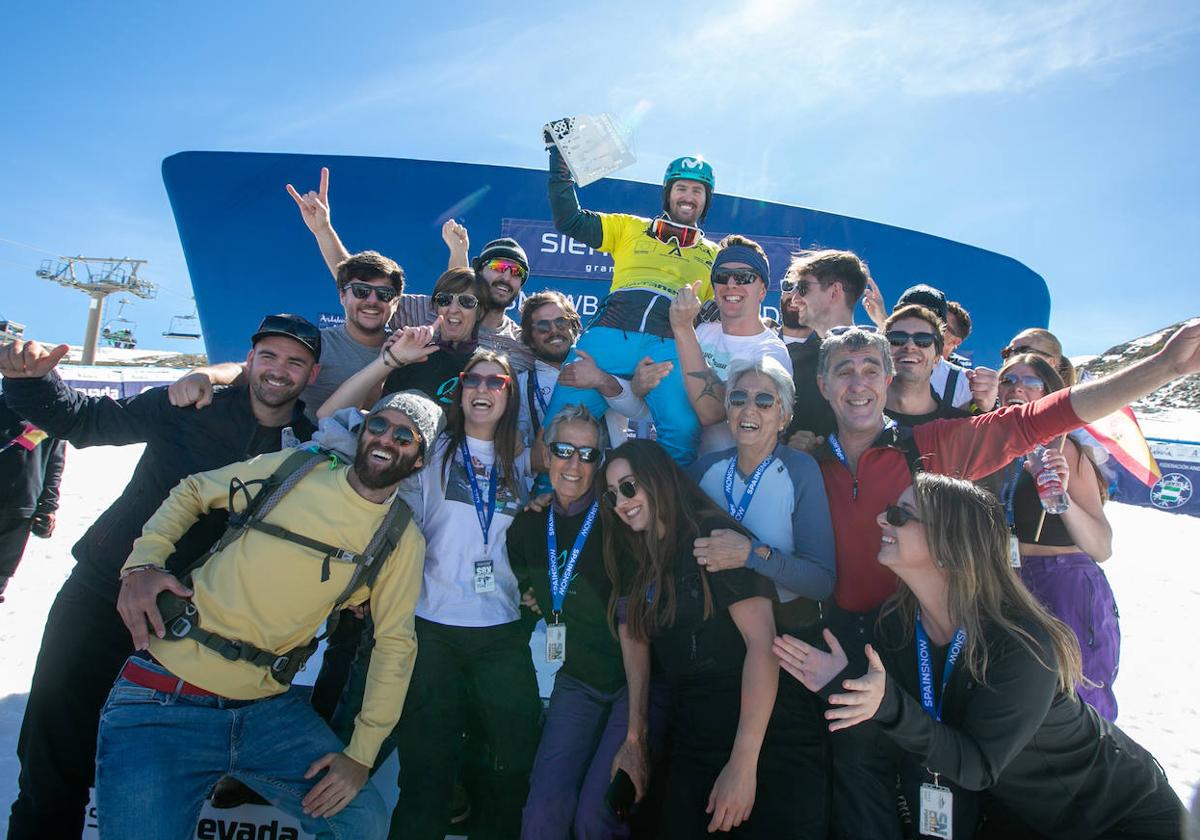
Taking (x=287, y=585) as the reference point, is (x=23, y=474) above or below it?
above

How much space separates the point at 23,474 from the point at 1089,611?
7368 mm

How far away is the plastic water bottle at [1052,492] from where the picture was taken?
3.03 m

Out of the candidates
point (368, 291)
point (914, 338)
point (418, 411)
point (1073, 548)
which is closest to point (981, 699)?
point (914, 338)

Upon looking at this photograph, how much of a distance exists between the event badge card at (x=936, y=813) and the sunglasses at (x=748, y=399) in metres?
1.59

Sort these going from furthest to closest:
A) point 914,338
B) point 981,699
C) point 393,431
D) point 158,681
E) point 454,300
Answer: point 454,300, point 914,338, point 393,431, point 158,681, point 981,699

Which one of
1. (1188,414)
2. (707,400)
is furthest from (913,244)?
(1188,414)

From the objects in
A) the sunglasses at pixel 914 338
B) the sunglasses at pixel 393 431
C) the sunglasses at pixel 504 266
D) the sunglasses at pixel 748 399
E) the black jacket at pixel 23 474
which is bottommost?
the black jacket at pixel 23 474

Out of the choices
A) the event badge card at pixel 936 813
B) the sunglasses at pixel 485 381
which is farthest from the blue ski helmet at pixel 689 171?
the event badge card at pixel 936 813

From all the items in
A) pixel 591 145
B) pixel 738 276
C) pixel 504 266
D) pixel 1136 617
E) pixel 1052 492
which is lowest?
pixel 1136 617

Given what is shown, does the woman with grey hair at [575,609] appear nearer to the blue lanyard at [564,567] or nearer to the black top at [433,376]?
the blue lanyard at [564,567]

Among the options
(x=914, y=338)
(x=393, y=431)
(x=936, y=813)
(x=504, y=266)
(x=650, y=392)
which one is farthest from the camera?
(x=504, y=266)

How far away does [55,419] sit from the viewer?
2701mm

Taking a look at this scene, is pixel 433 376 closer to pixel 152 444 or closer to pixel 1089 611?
pixel 152 444

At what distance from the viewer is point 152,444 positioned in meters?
2.95
